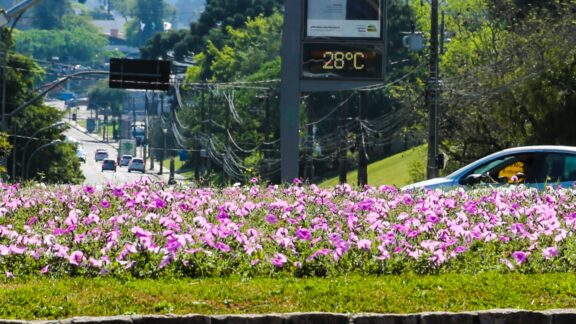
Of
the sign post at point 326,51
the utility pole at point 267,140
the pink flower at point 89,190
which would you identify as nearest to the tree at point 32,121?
the utility pole at point 267,140

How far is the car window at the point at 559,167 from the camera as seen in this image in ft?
72.8

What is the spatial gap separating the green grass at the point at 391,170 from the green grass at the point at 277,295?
221ft

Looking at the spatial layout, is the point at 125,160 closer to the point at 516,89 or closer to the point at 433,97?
the point at 516,89

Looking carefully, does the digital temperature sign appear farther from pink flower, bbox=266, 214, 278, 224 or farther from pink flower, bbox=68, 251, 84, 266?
pink flower, bbox=68, 251, 84, 266

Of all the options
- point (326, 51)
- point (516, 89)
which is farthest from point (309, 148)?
point (326, 51)

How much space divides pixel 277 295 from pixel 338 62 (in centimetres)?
2422

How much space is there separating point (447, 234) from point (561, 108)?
4236cm

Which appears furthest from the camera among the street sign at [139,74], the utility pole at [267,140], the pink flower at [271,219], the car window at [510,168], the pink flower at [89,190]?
the utility pole at [267,140]

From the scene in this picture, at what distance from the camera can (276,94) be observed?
105625mm

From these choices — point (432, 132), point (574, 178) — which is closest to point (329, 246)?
point (574, 178)

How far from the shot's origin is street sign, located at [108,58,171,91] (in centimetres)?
5822

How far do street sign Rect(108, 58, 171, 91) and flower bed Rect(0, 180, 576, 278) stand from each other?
134 feet

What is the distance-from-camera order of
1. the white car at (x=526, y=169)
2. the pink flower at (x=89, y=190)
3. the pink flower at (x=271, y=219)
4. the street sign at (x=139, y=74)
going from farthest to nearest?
the street sign at (x=139, y=74), the white car at (x=526, y=169), the pink flower at (x=89, y=190), the pink flower at (x=271, y=219)

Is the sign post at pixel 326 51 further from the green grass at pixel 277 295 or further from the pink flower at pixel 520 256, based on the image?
the green grass at pixel 277 295
